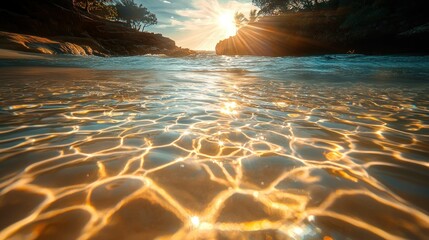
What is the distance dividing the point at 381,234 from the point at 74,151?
2.15 metres

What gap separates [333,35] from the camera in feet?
79.4

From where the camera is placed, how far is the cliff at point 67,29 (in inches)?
757

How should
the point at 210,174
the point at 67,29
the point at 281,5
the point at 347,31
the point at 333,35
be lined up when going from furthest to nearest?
the point at 281,5 → the point at 333,35 → the point at 347,31 → the point at 67,29 → the point at 210,174

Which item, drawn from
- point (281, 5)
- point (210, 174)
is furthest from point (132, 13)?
point (210, 174)

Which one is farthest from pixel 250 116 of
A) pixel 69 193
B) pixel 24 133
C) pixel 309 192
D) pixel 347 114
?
pixel 24 133

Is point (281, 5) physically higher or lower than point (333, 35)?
higher

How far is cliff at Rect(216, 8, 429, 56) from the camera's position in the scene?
1972 centimetres

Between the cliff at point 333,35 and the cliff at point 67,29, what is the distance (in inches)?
553

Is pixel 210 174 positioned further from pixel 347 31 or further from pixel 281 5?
pixel 281 5

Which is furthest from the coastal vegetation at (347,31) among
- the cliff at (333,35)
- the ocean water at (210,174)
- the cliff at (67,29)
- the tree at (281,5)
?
the ocean water at (210,174)

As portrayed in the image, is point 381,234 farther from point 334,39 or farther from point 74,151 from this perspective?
point 334,39

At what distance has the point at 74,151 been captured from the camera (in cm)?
196

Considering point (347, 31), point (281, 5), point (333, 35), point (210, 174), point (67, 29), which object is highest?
point (281, 5)

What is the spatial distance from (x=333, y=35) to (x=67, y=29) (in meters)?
26.0
